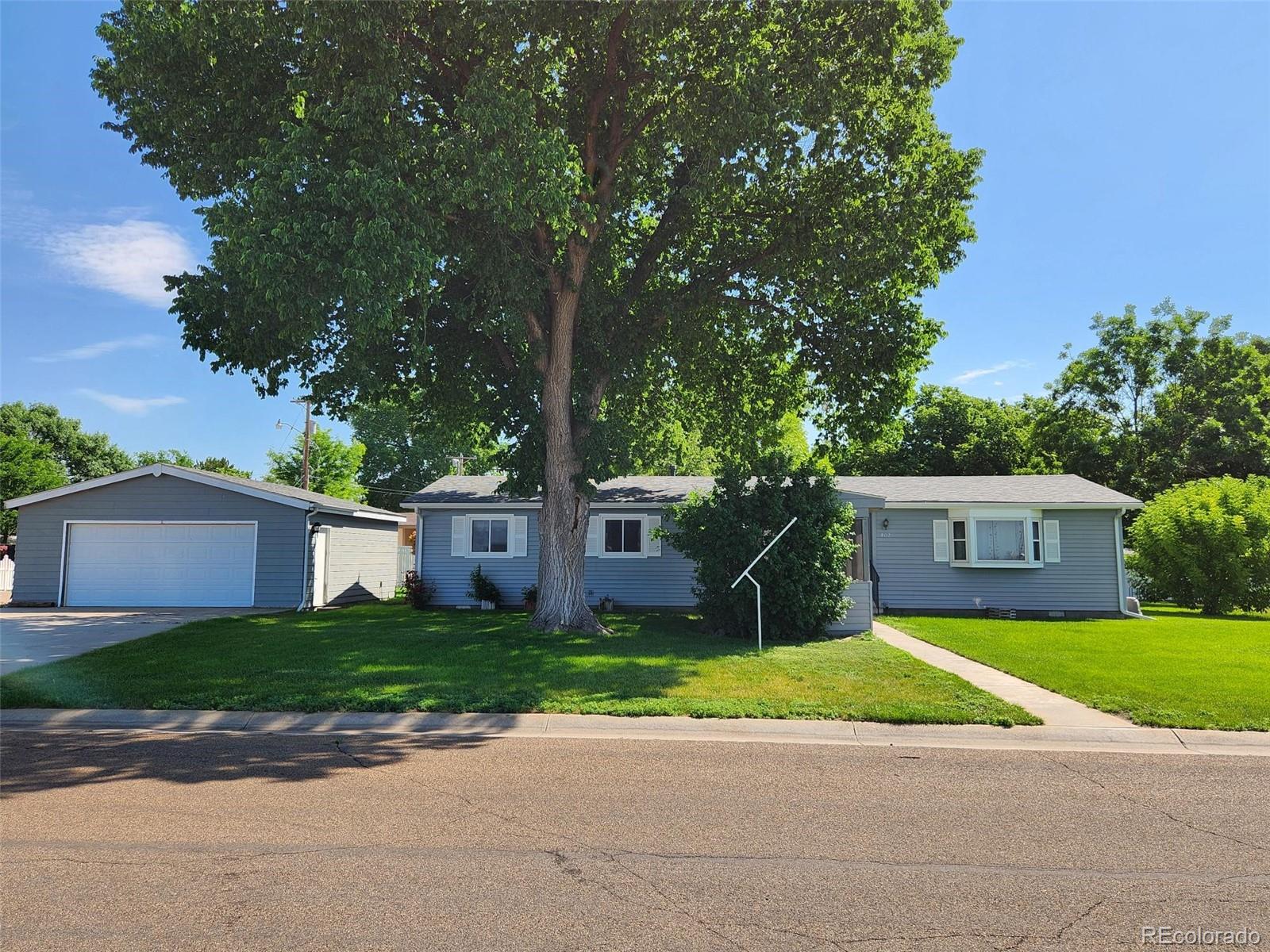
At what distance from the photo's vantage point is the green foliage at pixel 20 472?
129 feet

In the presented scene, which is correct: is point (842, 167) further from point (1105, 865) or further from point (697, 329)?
point (1105, 865)

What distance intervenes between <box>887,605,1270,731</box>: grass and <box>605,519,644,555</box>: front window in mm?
6582

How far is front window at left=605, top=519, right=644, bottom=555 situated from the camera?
2112cm

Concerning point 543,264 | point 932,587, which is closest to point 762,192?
point 543,264

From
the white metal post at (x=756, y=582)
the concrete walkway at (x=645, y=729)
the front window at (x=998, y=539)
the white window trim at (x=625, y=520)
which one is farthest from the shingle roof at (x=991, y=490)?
the concrete walkway at (x=645, y=729)

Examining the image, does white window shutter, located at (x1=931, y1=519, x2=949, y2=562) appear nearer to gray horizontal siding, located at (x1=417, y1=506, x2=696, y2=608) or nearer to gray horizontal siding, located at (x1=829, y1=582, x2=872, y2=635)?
gray horizontal siding, located at (x1=829, y1=582, x2=872, y2=635)

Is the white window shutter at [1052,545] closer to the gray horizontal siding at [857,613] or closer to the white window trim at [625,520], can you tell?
the gray horizontal siding at [857,613]

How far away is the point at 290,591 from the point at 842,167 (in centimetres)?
1661

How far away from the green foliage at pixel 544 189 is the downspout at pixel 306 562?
5.00 m

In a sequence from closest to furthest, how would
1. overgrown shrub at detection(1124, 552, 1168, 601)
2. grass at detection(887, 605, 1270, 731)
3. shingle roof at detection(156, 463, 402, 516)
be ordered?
grass at detection(887, 605, 1270, 731), shingle roof at detection(156, 463, 402, 516), overgrown shrub at detection(1124, 552, 1168, 601)

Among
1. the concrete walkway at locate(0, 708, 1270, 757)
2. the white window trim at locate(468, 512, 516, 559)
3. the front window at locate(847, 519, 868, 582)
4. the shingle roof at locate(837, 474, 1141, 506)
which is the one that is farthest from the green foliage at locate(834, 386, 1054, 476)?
the concrete walkway at locate(0, 708, 1270, 757)

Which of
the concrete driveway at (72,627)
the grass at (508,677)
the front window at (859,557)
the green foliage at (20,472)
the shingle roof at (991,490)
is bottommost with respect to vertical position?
the grass at (508,677)

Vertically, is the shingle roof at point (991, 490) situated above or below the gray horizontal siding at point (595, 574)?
above

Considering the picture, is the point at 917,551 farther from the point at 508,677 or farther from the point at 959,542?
the point at 508,677
